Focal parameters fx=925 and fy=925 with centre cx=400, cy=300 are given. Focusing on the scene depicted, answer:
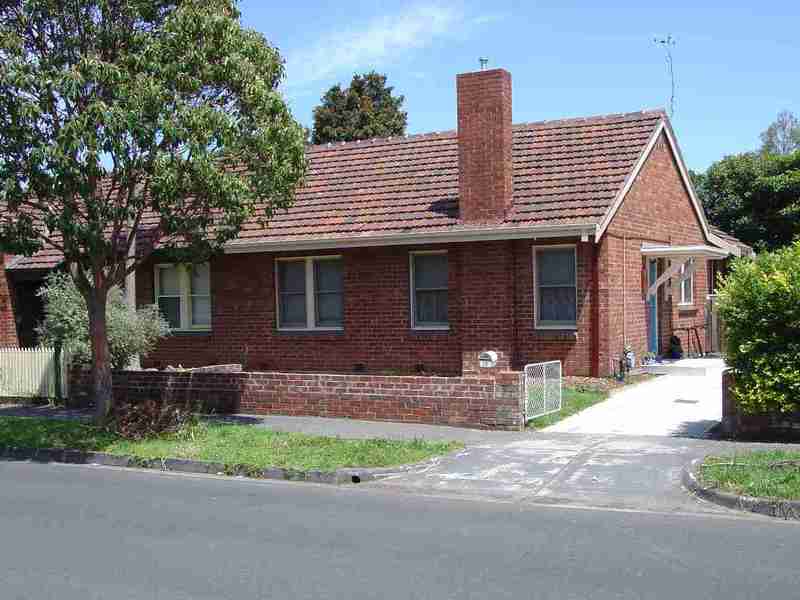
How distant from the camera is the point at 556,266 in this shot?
18062mm

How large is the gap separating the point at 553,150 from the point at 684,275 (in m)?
4.15

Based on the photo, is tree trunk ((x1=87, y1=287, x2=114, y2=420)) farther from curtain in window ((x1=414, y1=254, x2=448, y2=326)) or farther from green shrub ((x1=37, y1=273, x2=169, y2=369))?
curtain in window ((x1=414, y1=254, x2=448, y2=326))

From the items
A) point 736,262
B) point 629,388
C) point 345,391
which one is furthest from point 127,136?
point 629,388

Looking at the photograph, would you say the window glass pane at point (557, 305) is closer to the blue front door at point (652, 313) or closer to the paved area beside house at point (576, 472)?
the blue front door at point (652, 313)

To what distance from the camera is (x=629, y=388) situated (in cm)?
1691

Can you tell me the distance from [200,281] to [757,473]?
14.9 m

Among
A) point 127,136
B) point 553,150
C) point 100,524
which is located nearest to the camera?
point 100,524

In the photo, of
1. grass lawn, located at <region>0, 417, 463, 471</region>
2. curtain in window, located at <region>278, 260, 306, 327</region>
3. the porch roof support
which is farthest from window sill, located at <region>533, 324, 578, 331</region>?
grass lawn, located at <region>0, 417, 463, 471</region>

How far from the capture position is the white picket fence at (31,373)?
17.5 meters

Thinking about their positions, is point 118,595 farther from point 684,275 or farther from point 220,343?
point 684,275

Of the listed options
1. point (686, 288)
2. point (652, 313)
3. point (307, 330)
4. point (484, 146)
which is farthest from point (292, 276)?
point (686, 288)

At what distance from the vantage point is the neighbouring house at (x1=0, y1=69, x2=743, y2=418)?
1778 cm

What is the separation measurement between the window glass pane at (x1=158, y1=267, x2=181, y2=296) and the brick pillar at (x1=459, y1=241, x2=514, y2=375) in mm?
7429

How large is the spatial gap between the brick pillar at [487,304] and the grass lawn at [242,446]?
557 centimetres
